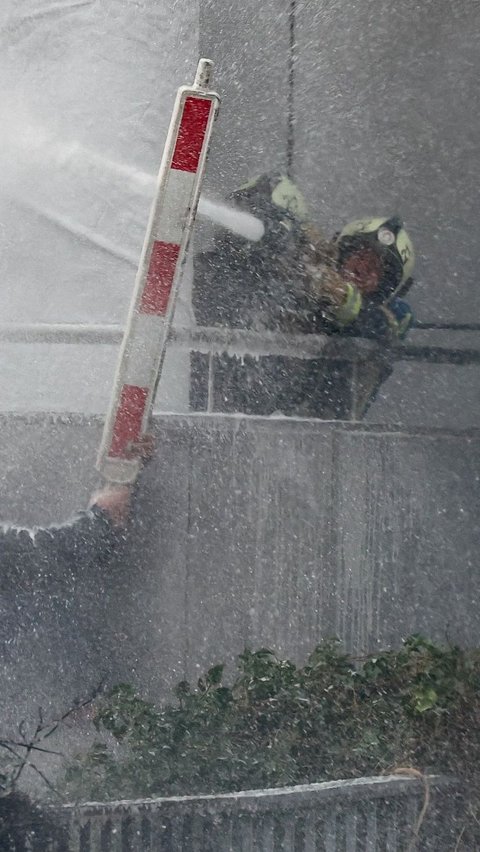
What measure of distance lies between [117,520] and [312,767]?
107 centimetres

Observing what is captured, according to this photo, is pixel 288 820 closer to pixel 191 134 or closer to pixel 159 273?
pixel 159 273

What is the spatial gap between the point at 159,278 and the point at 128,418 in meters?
0.48

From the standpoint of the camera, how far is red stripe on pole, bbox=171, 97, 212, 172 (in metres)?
2.18

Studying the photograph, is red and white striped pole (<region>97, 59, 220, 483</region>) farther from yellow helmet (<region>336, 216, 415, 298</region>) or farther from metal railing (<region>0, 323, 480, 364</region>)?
yellow helmet (<region>336, 216, 415, 298</region>)

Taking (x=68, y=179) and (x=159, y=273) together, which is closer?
(x=159, y=273)

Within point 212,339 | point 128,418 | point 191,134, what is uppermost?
point 191,134

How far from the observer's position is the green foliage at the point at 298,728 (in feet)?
7.30

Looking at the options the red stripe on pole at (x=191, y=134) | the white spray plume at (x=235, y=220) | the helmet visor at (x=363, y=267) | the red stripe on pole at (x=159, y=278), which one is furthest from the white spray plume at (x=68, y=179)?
the red stripe on pole at (x=191, y=134)

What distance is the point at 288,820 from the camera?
2117 mm

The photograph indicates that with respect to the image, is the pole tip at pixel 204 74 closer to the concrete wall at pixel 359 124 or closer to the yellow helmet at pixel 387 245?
the yellow helmet at pixel 387 245

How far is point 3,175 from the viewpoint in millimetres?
3182

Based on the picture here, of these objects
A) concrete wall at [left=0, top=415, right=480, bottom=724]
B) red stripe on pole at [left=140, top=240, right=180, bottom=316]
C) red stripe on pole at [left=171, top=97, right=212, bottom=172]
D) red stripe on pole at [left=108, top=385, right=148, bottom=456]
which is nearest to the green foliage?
concrete wall at [left=0, top=415, right=480, bottom=724]

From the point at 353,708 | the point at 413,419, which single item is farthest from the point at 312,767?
the point at 413,419

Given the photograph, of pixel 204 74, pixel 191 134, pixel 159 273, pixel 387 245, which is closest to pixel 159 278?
pixel 159 273
